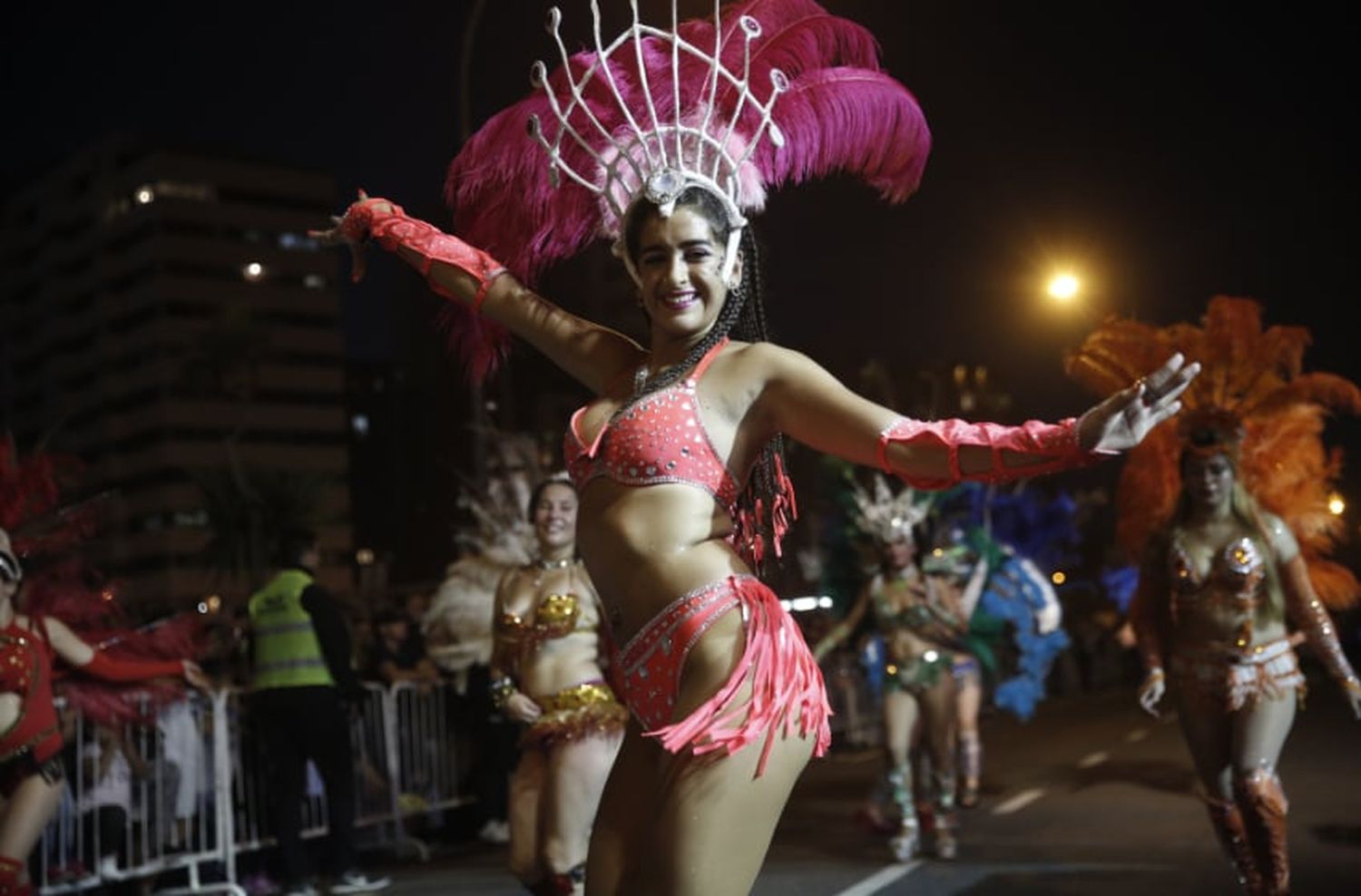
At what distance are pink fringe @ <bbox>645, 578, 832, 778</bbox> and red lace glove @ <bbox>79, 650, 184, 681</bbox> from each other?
14.8 ft

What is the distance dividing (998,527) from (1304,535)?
25.0 ft

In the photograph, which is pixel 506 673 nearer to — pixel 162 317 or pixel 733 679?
pixel 733 679

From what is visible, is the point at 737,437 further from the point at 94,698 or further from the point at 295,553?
Answer: the point at 295,553

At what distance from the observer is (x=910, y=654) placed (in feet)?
31.1

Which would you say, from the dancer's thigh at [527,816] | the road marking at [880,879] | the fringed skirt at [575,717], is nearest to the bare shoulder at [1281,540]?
the road marking at [880,879]

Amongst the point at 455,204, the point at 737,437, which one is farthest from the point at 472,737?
the point at 737,437

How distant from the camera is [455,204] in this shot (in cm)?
424

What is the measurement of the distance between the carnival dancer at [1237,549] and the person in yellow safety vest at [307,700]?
14.6 feet

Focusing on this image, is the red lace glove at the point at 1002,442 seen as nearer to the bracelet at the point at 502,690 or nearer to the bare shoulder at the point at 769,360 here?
the bare shoulder at the point at 769,360

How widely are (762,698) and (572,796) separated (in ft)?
9.68

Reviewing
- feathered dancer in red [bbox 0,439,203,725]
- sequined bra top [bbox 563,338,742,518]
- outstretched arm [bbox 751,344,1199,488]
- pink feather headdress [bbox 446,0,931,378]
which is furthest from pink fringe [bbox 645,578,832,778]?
feathered dancer in red [bbox 0,439,203,725]

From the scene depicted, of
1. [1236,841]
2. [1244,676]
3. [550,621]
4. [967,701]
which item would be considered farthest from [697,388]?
[967,701]

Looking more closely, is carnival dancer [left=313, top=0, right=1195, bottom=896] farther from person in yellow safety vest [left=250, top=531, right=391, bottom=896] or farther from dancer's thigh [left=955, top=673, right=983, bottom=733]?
dancer's thigh [left=955, top=673, right=983, bottom=733]

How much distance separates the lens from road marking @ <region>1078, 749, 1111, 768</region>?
1271 cm
